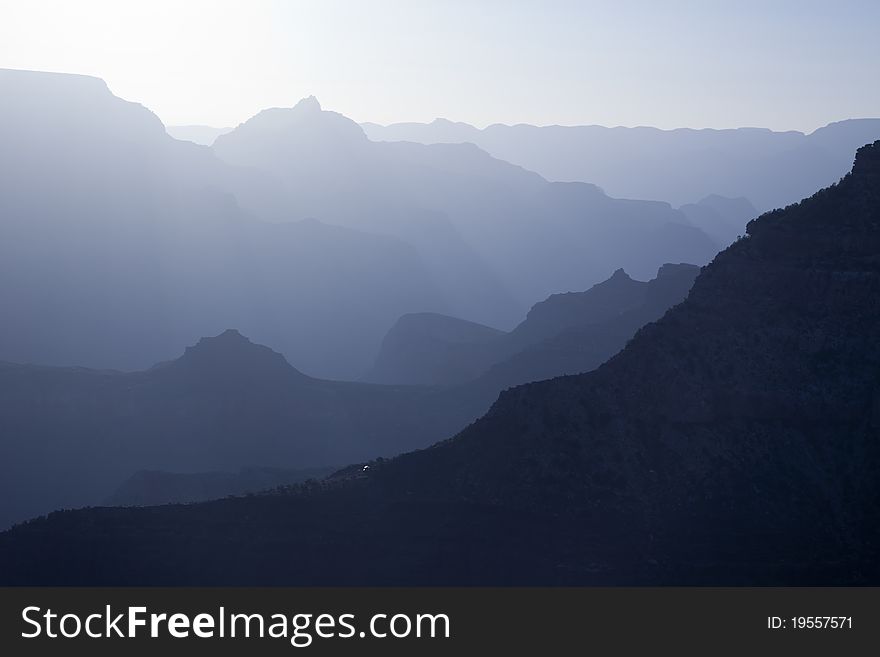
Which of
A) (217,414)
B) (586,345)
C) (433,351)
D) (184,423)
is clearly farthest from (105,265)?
(586,345)

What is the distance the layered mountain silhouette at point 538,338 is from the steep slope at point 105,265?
3271 centimetres

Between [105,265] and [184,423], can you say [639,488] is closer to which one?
[184,423]

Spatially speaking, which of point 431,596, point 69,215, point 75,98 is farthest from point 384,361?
point 431,596

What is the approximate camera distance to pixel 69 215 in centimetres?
17838

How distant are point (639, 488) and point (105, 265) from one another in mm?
156541

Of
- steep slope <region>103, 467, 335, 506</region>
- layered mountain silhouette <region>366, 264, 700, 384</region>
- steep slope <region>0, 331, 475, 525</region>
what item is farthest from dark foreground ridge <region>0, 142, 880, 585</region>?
steep slope <region>0, 331, 475, 525</region>

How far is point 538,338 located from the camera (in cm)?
12406

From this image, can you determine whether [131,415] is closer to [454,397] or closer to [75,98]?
[454,397]

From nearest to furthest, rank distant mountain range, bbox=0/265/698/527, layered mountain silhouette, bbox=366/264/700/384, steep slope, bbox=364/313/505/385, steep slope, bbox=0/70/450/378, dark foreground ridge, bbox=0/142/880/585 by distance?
1. dark foreground ridge, bbox=0/142/880/585
2. distant mountain range, bbox=0/265/698/527
3. layered mountain silhouette, bbox=366/264/700/384
4. steep slope, bbox=364/313/505/385
5. steep slope, bbox=0/70/450/378

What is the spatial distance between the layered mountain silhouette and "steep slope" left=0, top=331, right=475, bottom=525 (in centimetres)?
1278

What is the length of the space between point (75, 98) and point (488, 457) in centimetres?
18541

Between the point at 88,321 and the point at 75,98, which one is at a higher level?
the point at 75,98

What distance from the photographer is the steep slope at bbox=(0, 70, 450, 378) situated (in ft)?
522

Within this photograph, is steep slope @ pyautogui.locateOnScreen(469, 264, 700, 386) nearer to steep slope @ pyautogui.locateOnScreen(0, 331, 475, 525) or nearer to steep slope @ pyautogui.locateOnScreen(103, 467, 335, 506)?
steep slope @ pyautogui.locateOnScreen(0, 331, 475, 525)
